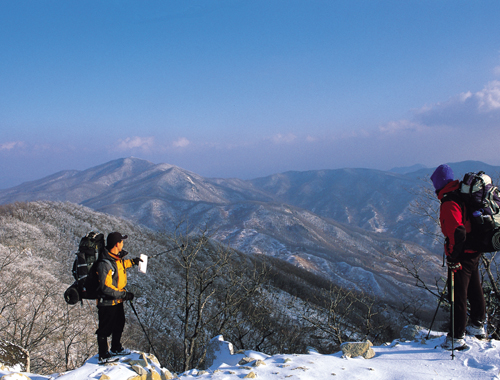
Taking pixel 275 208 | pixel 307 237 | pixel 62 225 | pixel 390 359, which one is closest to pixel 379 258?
pixel 307 237

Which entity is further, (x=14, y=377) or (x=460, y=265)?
(x=460, y=265)

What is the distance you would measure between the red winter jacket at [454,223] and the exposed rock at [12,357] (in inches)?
329

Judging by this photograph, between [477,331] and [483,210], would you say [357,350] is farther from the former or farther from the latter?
[483,210]

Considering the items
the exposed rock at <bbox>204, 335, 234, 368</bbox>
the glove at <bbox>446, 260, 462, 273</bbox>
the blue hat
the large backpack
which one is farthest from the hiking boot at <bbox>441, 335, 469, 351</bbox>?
the exposed rock at <bbox>204, 335, 234, 368</bbox>

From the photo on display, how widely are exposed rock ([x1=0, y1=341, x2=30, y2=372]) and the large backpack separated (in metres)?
8.88

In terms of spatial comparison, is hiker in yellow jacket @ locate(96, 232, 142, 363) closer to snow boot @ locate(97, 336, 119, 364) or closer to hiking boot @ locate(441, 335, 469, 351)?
snow boot @ locate(97, 336, 119, 364)

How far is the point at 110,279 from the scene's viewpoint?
17.1 feet

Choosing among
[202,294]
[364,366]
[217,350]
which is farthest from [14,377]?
[202,294]

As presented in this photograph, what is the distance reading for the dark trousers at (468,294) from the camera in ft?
16.7

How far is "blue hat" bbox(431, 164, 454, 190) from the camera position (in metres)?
5.50

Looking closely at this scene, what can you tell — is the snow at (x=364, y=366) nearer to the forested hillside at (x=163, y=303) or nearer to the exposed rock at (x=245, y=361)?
the exposed rock at (x=245, y=361)

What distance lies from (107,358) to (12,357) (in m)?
2.02

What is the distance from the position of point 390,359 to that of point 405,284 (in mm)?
114059

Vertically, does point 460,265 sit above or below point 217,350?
above
